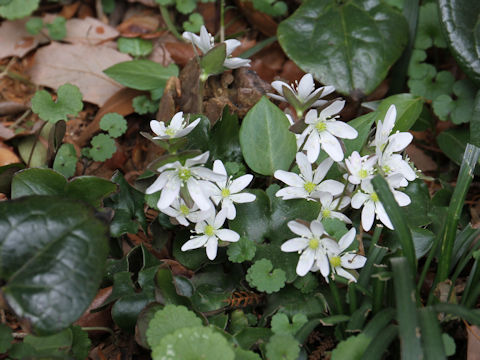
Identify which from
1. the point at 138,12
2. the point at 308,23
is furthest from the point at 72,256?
the point at 138,12

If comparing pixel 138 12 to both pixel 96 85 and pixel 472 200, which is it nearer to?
pixel 96 85

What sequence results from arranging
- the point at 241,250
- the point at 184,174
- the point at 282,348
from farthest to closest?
the point at 241,250, the point at 184,174, the point at 282,348

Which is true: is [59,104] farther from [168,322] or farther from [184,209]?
[168,322]

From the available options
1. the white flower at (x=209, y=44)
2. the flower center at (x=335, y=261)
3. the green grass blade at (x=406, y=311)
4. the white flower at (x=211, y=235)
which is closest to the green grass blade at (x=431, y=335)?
the green grass blade at (x=406, y=311)

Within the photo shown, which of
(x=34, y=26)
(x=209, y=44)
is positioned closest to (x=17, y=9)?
(x=34, y=26)

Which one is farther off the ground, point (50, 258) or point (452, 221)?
point (50, 258)
